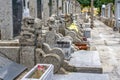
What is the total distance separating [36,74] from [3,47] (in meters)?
2.30

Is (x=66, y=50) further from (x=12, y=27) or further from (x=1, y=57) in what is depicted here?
(x=1, y=57)

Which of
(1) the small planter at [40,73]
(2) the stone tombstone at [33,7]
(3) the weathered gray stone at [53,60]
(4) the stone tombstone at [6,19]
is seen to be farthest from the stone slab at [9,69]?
(2) the stone tombstone at [33,7]

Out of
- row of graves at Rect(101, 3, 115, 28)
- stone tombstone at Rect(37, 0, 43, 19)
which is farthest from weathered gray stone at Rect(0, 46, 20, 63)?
row of graves at Rect(101, 3, 115, 28)

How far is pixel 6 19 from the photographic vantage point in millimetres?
11203

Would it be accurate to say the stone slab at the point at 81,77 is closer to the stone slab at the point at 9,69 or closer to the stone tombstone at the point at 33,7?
the stone slab at the point at 9,69

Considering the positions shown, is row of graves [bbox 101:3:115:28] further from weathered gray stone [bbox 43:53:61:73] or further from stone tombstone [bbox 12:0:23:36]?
weathered gray stone [bbox 43:53:61:73]

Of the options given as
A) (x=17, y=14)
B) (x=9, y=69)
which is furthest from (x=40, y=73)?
(x=17, y=14)

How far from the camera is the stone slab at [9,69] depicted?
8580mm

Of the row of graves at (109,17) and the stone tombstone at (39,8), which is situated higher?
the stone tombstone at (39,8)

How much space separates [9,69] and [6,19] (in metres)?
2.53

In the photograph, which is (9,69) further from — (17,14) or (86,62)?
(86,62)

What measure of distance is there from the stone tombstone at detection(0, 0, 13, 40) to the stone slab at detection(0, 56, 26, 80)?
1.48m

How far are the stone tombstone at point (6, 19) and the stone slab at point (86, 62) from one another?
2274 millimetres

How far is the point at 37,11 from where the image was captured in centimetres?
1759
